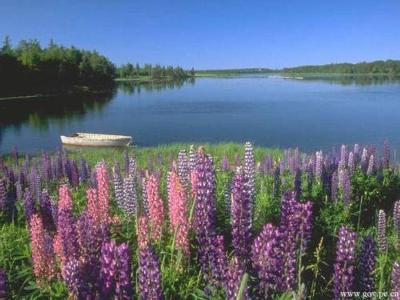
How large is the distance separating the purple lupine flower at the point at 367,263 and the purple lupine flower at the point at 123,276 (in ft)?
6.34

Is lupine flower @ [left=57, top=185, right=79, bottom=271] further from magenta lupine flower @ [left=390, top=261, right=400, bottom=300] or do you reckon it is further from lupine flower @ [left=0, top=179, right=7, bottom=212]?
lupine flower @ [left=0, top=179, right=7, bottom=212]

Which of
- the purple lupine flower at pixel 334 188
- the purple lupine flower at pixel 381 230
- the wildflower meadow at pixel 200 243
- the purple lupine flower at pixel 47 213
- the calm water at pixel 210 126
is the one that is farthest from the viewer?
the calm water at pixel 210 126

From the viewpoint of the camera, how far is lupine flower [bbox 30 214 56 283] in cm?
468

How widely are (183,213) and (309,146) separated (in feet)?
94.9

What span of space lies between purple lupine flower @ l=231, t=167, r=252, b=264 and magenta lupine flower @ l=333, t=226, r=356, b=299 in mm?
740

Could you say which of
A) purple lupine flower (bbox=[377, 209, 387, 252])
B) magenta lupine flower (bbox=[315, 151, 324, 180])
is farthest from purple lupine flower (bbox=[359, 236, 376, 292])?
magenta lupine flower (bbox=[315, 151, 324, 180])

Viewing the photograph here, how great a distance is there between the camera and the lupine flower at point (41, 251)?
468 cm

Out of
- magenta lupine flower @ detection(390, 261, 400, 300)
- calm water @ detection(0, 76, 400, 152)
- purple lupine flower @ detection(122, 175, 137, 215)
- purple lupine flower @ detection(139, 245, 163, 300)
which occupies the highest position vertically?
purple lupine flower @ detection(139, 245, 163, 300)

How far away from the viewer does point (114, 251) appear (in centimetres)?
301

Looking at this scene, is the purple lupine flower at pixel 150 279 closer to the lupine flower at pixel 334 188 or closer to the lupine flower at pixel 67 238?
the lupine flower at pixel 67 238

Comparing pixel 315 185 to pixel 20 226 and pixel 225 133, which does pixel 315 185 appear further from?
pixel 225 133

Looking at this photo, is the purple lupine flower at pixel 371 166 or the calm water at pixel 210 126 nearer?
the purple lupine flower at pixel 371 166

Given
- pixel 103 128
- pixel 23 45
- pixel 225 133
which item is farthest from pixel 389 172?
pixel 23 45

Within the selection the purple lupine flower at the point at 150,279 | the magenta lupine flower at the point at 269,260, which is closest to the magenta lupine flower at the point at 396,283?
the magenta lupine flower at the point at 269,260
